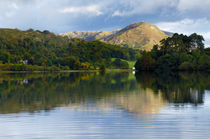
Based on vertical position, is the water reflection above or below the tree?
below

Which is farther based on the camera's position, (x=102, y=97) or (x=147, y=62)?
(x=147, y=62)

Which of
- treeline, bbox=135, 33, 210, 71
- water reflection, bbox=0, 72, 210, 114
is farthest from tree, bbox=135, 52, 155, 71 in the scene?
water reflection, bbox=0, 72, 210, 114

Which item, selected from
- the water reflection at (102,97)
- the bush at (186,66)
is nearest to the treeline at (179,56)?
the bush at (186,66)

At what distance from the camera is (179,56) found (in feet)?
415

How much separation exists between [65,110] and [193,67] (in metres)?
109

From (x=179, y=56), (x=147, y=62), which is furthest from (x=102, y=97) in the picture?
(x=147, y=62)

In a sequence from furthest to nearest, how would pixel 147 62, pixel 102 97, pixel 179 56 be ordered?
pixel 147 62, pixel 179 56, pixel 102 97

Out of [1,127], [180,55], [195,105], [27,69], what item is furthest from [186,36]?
[1,127]

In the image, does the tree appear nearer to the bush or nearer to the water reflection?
the bush

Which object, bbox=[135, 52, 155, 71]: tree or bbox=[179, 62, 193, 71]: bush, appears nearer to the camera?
bbox=[179, 62, 193, 71]: bush

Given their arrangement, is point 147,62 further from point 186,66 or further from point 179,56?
point 186,66

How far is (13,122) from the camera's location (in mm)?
14383

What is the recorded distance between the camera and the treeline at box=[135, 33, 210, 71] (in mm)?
119306

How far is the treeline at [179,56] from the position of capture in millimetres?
119306
